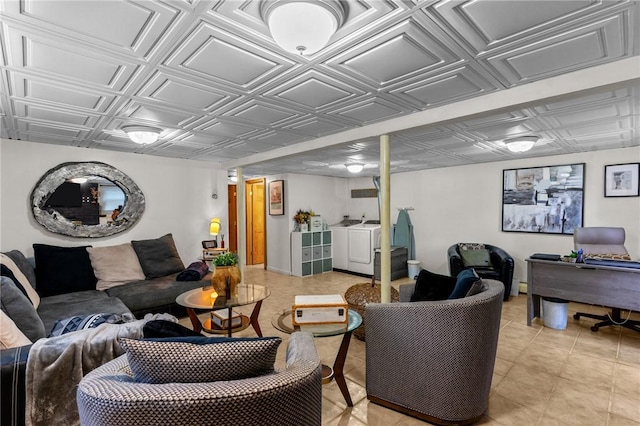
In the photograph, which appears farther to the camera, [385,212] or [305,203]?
[305,203]

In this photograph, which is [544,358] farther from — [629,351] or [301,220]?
[301,220]

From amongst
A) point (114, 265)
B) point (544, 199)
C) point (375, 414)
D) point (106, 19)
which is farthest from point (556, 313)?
point (114, 265)

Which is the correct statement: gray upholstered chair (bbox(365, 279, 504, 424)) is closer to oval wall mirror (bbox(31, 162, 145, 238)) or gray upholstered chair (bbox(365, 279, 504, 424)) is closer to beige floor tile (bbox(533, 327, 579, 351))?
beige floor tile (bbox(533, 327, 579, 351))

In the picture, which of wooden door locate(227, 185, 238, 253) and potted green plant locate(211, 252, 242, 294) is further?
wooden door locate(227, 185, 238, 253)

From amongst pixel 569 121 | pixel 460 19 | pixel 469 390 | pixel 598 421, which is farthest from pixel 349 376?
pixel 569 121

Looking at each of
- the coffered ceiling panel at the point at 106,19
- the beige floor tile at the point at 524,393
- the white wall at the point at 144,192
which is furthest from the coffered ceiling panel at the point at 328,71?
the beige floor tile at the point at 524,393

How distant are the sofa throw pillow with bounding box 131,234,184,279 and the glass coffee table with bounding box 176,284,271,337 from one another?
3.99 ft

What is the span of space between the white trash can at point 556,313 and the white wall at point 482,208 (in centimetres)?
162

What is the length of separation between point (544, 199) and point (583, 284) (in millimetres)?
1971

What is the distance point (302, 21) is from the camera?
53.9 inches

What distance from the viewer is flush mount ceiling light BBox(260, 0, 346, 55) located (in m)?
1.31

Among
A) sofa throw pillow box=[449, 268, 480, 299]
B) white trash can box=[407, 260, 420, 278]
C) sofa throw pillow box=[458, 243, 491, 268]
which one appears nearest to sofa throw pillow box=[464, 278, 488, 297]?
sofa throw pillow box=[449, 268, 480, 299]

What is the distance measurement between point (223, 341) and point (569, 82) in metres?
2.54

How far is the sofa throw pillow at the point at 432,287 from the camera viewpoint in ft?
7.77
